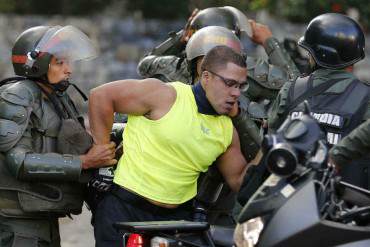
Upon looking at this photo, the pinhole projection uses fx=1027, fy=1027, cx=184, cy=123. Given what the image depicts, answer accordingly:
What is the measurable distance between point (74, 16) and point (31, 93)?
1533 cm

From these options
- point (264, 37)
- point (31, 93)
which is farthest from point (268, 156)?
point (264, 37)

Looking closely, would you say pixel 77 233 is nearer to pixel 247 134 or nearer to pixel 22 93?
pixel 22 93

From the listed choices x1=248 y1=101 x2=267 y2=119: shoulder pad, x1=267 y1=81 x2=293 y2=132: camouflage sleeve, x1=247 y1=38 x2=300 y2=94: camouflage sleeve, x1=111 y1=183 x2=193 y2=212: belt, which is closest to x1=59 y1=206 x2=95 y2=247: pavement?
x1=247 y1=38 x2=300 y2=94: camouflage sleeve

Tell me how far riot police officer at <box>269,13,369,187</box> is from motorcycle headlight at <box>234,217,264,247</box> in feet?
3.80

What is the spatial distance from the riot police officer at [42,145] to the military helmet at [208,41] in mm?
658

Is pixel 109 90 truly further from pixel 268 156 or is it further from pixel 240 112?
pixel 268 156

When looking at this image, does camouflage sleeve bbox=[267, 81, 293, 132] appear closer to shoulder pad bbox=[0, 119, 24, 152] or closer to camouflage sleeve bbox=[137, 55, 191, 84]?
camouflage sleeve bbox=[137, 55, 191, 84]

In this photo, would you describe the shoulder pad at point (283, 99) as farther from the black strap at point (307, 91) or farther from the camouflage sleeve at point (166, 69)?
the camouflage sleeve at point (166, 69)

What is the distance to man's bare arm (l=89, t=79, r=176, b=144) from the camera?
517 centimetres

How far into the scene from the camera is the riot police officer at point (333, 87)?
5.15 m

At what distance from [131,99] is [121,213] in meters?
0.61

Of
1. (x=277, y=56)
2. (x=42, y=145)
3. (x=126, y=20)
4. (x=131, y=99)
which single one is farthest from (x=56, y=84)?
(x=126, y=20)

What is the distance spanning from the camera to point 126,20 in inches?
813

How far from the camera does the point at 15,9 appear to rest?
842 inches
